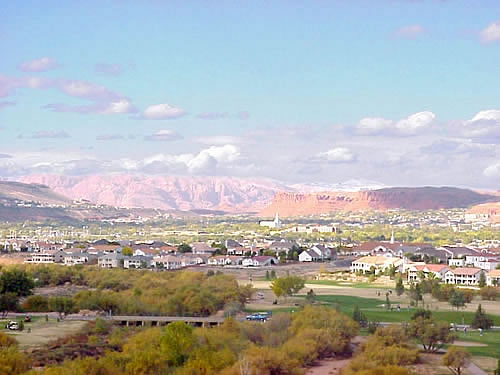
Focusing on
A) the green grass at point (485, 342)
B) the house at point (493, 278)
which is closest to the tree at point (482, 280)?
the house at point (493, 278)

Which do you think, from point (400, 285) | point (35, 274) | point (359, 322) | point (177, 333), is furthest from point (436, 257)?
point (177, 333)

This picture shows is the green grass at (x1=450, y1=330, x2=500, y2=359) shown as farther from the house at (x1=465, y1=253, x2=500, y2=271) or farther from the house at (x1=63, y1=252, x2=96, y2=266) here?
the house at (x1=63, y1=252, x2=96, y2=266)

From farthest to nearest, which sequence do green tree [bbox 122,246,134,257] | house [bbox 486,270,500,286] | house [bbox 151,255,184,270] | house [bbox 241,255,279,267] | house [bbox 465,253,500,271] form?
green tree [bbox 122,246,134,257] → house [bbox 241,255,279,267] → house [bbox 151,255,184,270] → house [bbox 465,253,500,271] → house [bbox 486,270,500,286]

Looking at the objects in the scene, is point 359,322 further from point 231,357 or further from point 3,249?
point 3,249

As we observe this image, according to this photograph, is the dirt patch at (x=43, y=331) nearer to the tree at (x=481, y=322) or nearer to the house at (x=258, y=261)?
the tree at (x=481, y=322)

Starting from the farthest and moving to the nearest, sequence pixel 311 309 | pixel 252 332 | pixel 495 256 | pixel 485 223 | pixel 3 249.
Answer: pixel 485 223 < pixel 3 249 < pixel 495 256 < pixel 311 309 < pixel 252 332

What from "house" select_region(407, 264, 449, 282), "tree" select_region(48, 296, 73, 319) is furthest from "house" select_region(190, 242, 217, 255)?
"tree" select_region(48, 296, 73, 319)
